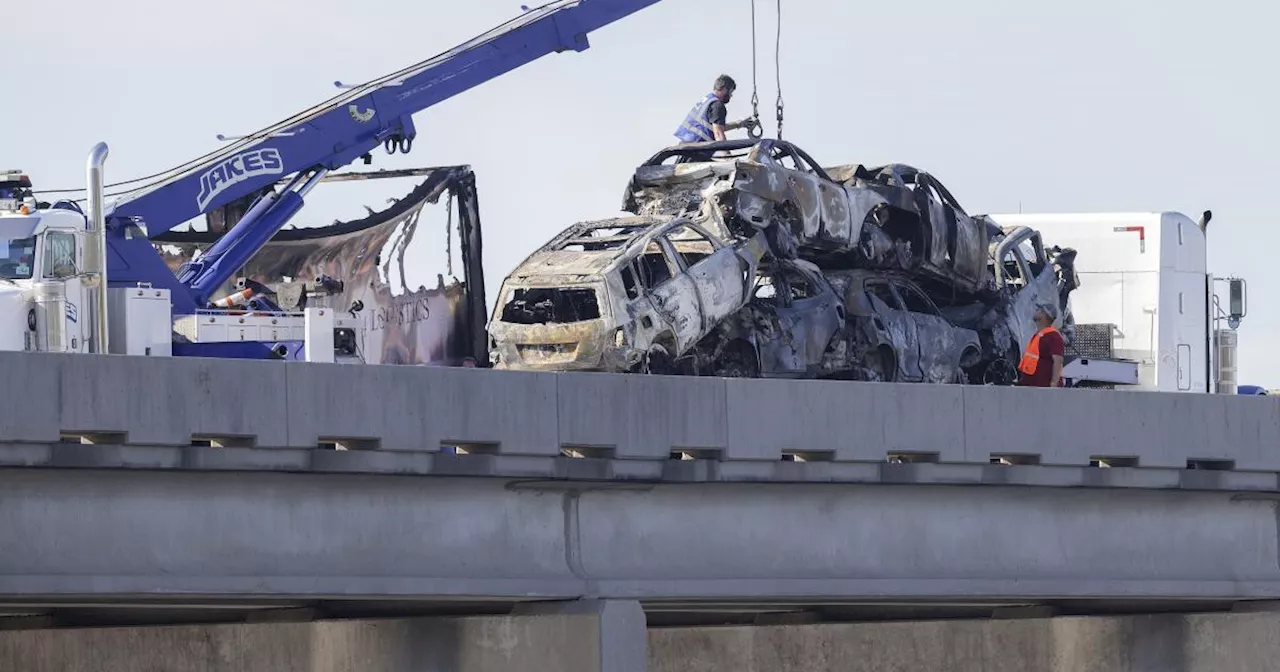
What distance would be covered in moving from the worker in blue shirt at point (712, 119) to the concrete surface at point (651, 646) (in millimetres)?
5685

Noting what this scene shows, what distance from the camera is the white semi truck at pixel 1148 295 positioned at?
26328mm

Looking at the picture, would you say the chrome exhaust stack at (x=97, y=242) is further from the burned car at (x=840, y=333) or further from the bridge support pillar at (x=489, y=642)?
the burned car at (x=840, y=333)

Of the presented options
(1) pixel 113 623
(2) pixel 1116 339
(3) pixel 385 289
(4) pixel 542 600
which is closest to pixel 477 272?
(3) pixel 385 289

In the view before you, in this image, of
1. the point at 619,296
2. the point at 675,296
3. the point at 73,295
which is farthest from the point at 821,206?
the point at 73,295

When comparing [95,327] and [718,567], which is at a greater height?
[95,327]

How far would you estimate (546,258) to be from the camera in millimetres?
19031

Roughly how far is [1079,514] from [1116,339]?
445 inches

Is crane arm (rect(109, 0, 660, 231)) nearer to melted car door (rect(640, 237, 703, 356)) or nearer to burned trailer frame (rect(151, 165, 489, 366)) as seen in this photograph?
burned trailer frame (rect(151, 165, 489, 366))

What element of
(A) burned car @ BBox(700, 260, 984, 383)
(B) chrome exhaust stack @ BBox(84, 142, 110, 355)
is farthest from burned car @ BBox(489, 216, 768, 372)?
(B) chrome exhaust stack @ BBox(84, 142, 110, 355)

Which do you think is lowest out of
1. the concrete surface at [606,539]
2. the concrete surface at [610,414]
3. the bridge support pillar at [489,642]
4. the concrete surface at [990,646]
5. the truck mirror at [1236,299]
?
the concrete surface at [990,646]

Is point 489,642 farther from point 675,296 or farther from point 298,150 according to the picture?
point 298,150

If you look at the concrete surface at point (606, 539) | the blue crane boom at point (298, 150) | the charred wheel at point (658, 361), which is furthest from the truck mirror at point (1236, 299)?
the concrete surface at point (606, 539)

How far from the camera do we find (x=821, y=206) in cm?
2091

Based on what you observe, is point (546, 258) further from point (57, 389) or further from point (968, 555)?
point (57, 389)
